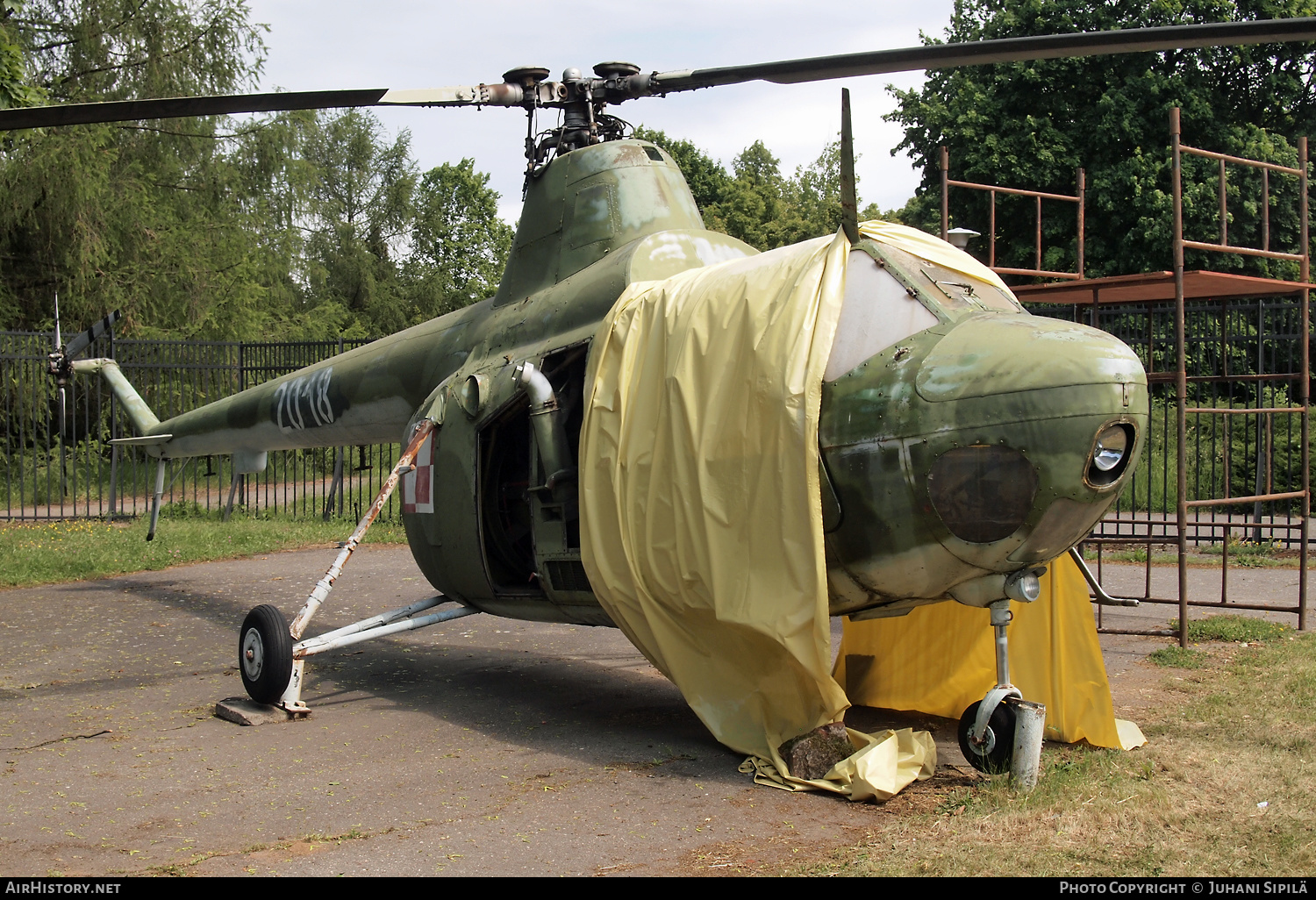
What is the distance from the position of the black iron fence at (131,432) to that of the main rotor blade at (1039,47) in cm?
1270

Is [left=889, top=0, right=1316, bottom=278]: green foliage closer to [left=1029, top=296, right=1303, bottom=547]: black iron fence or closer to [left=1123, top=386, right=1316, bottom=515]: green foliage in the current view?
[left=1029, top=296, right=1303, bottom=547]: black iron fence

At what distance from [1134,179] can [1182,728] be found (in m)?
18.7

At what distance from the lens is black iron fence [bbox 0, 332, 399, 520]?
1781 cm

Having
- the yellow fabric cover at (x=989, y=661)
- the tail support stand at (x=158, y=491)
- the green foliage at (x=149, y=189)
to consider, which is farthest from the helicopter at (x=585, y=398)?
the green foliage at (x=149, y=189)

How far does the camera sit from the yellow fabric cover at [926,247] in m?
5.51

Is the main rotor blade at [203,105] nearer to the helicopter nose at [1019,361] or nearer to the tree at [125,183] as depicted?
the helicopter nose at [1019,361]

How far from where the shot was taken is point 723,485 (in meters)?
5.28

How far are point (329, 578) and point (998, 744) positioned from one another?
4.07m

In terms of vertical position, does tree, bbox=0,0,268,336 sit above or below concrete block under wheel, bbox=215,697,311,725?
above

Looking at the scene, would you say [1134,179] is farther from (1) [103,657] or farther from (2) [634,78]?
(1) [103,657]

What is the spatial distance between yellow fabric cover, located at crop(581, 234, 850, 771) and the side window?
4.0 inches

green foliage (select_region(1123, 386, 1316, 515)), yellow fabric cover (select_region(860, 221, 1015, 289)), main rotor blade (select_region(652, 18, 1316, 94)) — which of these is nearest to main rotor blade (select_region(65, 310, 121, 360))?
main rotor blade (select_region(652, 18, 1316, 94))

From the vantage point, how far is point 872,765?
4.93m

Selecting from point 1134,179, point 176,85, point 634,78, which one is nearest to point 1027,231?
point 1134,179
